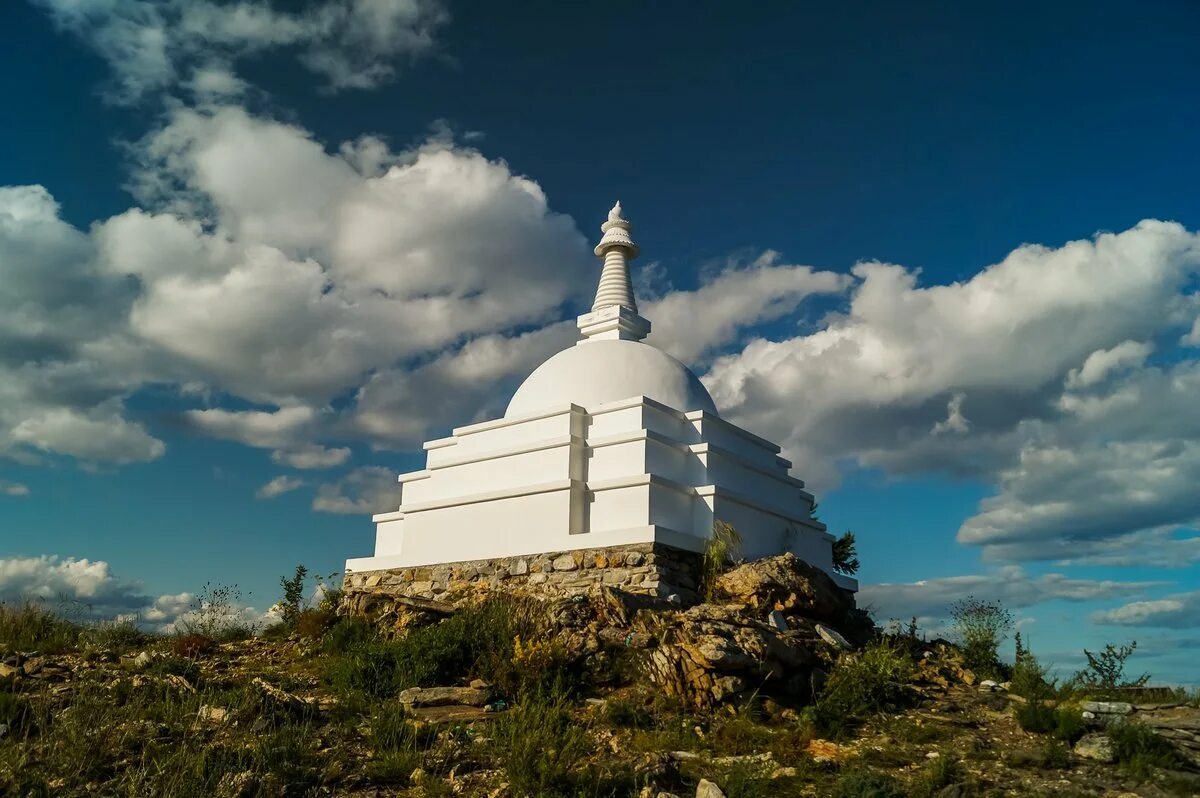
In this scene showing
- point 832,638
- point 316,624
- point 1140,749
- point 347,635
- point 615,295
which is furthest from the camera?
point 615,295

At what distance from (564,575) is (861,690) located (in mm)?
6368

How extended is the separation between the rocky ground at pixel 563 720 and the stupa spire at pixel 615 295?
380 inches

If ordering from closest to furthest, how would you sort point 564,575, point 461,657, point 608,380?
point 461,657 < point 564,575 < point 608,380

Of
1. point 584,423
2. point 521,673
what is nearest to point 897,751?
point 521,673

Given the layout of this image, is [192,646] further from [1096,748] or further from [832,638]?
[1096,748]

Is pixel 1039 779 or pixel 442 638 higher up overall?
pixel 442 638

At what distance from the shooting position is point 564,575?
15.0 meters

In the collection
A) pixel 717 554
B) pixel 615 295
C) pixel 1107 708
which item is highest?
pixel 615 295

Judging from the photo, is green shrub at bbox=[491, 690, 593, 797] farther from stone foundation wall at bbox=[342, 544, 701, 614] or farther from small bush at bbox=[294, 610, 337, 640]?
small bush at bbox=[294, 610, 337, 640]

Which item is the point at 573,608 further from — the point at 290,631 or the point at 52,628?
the point at 52,628

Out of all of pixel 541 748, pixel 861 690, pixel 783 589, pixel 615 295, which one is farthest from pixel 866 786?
pixel 615 295

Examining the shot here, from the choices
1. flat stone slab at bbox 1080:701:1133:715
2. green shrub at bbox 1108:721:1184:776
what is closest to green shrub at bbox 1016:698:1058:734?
flat stone slab at bbox 1080:701:1133:715

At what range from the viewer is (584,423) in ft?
57.0

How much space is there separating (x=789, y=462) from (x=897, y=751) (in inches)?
487
